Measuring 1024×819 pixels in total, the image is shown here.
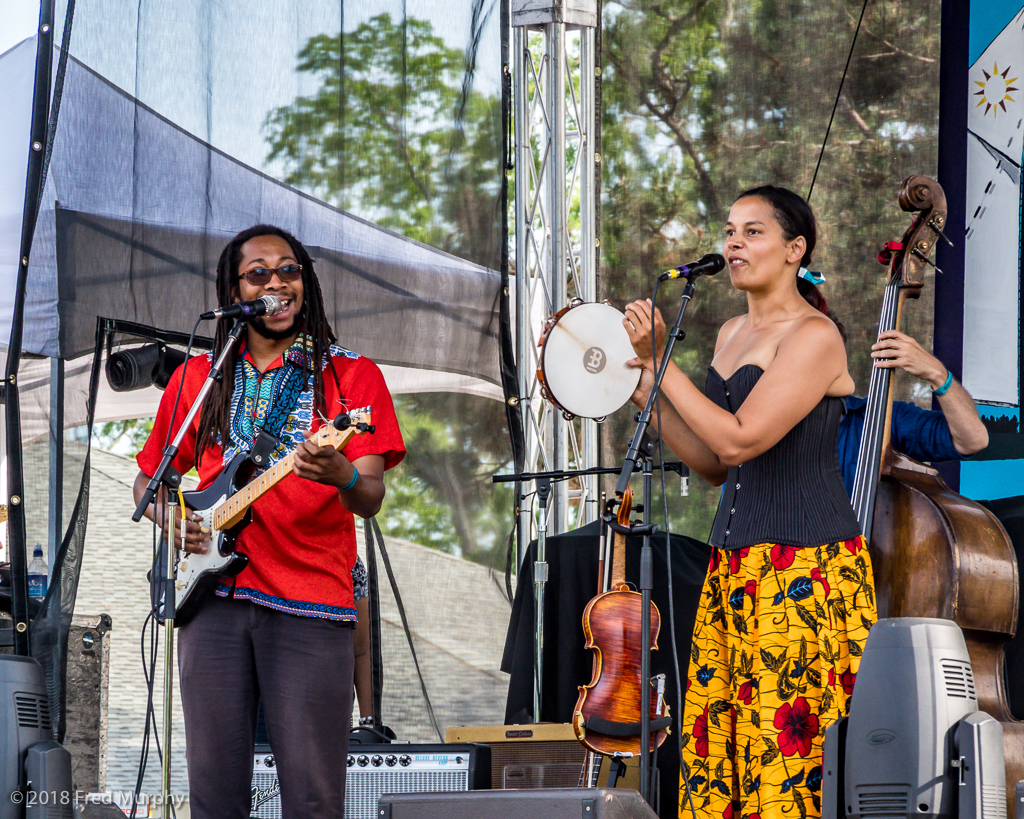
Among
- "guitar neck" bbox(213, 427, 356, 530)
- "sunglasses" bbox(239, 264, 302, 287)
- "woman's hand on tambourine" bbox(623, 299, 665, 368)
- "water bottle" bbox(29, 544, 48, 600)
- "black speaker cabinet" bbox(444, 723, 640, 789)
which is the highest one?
"sunglasses" bbox(239, 264, 302, 287)

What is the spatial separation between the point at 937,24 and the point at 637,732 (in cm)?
325

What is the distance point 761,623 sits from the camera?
2334 mm

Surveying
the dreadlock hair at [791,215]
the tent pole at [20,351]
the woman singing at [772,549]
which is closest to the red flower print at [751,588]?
the woman singing at [772,549]

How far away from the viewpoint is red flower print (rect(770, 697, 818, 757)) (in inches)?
89.0

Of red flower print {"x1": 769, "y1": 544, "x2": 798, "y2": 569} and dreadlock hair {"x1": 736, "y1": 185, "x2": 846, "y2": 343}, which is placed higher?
dreadlock hair {"x1": 736, "y1": 185, "x2": 846, "y2": 343}

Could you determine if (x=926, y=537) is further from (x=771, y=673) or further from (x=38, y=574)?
(x=38, y=574)

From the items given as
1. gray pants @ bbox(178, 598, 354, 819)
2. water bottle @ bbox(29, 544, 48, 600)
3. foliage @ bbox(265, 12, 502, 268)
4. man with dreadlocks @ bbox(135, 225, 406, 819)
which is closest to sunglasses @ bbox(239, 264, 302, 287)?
man with dreadlocks @ bbox(135, 225, 406, 819)

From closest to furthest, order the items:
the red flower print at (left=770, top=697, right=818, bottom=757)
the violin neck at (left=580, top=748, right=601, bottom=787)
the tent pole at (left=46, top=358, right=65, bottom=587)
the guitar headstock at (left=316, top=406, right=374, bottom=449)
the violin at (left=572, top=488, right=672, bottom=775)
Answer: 1. the red flower print at (left=770, top=697, right=818, bottom=757)
2. the guitar headstock at (left=316, top=406, right=374, bottom=449)
3. the violin at (left=572, top=488, right=672, bottom=775)
4. the violin neck at (left=580, top=748, right=601, bottom=787)
5. the tent pole at (left=46, top=358, right=65, bottom=587)

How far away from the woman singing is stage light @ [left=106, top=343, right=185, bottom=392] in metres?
1.87

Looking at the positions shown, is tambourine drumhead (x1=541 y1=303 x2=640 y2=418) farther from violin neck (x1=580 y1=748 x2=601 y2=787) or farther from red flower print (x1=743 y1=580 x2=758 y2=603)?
violin neck (x1=580 y1=748 x2=601 y2=787)

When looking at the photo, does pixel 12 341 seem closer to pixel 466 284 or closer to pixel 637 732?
pixel 466 284

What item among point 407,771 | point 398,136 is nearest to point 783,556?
point 407,771

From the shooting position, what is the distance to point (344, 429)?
250 cm

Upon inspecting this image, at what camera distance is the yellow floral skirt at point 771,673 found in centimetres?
226
